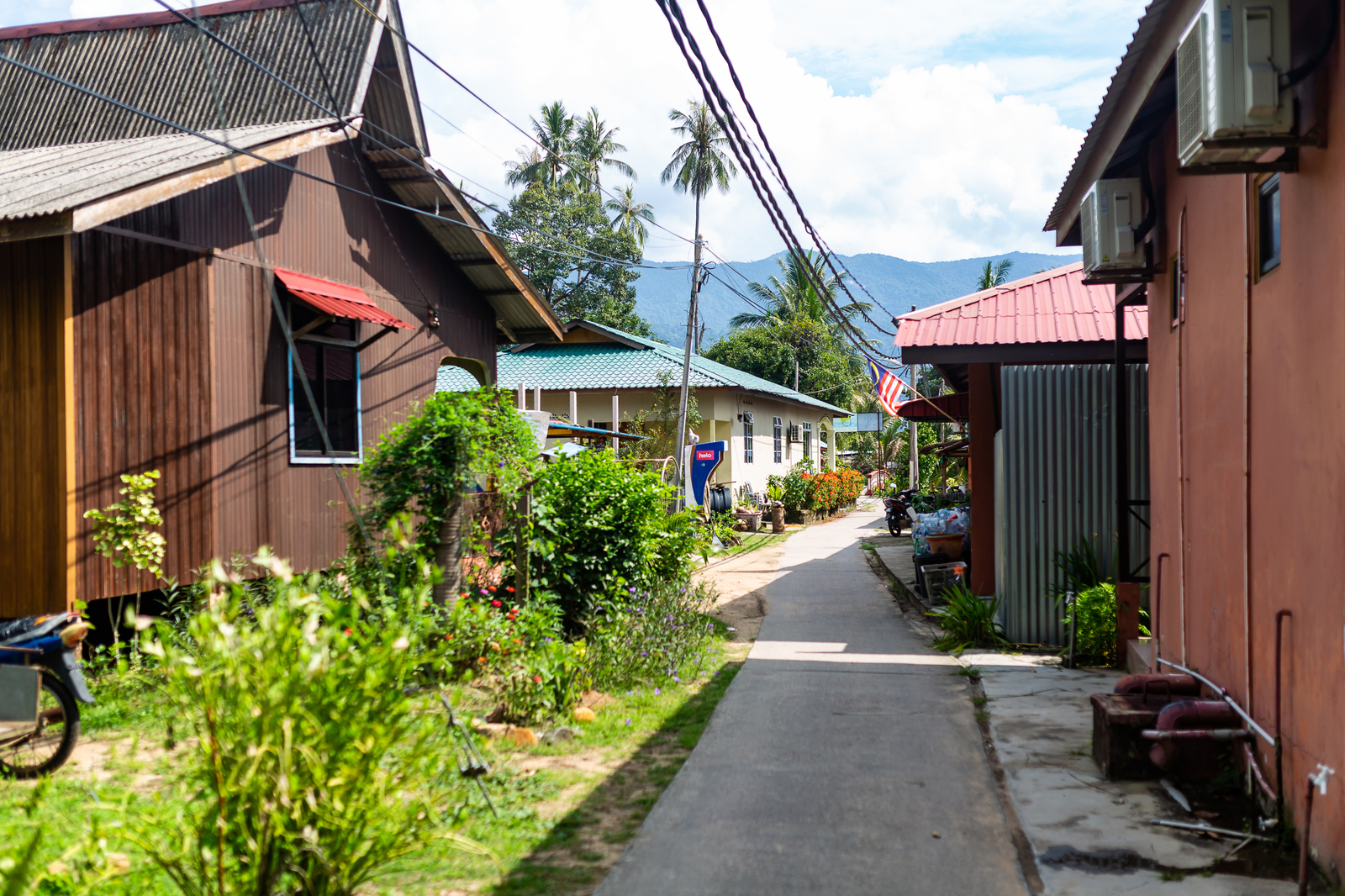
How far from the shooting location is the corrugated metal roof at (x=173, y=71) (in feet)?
41.9

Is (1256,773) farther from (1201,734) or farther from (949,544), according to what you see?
(949,544)

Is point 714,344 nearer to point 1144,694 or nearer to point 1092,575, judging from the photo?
point 1092,575

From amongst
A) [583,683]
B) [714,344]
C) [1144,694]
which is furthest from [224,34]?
[714,344]

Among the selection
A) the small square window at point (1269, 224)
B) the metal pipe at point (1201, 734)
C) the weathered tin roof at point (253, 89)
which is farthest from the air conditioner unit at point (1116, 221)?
the weathered tin roof at point (253, 89)

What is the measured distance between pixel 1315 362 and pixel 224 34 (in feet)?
46.0

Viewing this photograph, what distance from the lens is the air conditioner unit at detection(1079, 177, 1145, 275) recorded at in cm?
698

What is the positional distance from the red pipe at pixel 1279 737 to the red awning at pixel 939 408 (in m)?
10.7

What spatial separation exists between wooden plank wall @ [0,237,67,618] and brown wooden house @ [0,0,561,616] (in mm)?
16

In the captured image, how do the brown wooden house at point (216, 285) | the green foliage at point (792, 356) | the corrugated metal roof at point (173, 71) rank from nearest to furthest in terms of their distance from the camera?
1. the brown wooden house at point (216, 285)
2. the corrugated metal roof at point (173, 71)
3. the green foliage at point (792, 356)

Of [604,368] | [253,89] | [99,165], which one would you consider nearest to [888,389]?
[604,368]

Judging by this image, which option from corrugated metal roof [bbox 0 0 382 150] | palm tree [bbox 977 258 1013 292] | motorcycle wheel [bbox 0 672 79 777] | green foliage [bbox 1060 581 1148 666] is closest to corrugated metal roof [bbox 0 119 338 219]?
corrugated metal roof [bbox 0 0 382 150]

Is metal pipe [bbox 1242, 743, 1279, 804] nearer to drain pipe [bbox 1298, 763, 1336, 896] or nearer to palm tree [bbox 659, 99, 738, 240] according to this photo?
drain pipe [bbox 1298, 763, 1336, 896]

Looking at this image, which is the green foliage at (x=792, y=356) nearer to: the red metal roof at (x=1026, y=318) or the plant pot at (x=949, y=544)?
the plant pot at (x=949, y=544)

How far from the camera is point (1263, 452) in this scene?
4762mm
